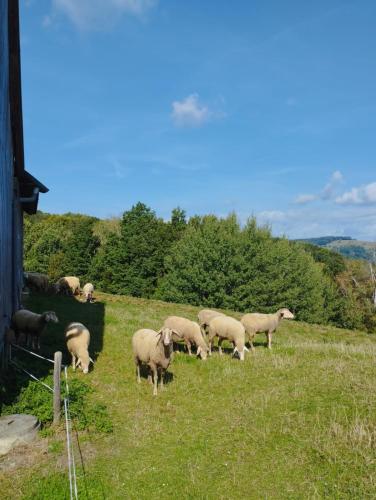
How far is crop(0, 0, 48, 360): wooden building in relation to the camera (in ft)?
31.7

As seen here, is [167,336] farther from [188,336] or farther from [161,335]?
[188,336]

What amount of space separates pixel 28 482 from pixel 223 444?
11.7ft

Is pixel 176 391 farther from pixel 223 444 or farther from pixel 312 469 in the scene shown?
pixel 312 469

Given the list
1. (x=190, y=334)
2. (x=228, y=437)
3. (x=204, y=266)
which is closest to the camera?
(x=228, y=437)

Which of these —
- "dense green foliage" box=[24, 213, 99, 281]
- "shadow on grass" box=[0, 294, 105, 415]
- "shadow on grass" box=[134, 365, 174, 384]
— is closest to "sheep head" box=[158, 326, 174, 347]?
"shadow on grass" box=[134, 365, 174, 384]

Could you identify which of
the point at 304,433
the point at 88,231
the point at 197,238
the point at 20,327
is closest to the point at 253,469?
the point at 304,433

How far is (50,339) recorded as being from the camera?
14.5 meters

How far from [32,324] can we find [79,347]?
104 inches

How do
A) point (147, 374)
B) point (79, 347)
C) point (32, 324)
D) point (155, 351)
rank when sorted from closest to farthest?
point (155, 351) → point (79, 347) → point (147, 374) → point (32, 324)

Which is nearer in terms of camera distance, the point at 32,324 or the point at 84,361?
the point at 84,361

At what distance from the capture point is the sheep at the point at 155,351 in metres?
10.3

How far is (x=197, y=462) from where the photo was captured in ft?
22.7

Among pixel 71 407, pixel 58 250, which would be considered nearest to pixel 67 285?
pixel 71 407

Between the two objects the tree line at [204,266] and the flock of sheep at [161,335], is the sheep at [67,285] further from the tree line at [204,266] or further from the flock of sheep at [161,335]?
the tree line at [204,266]
